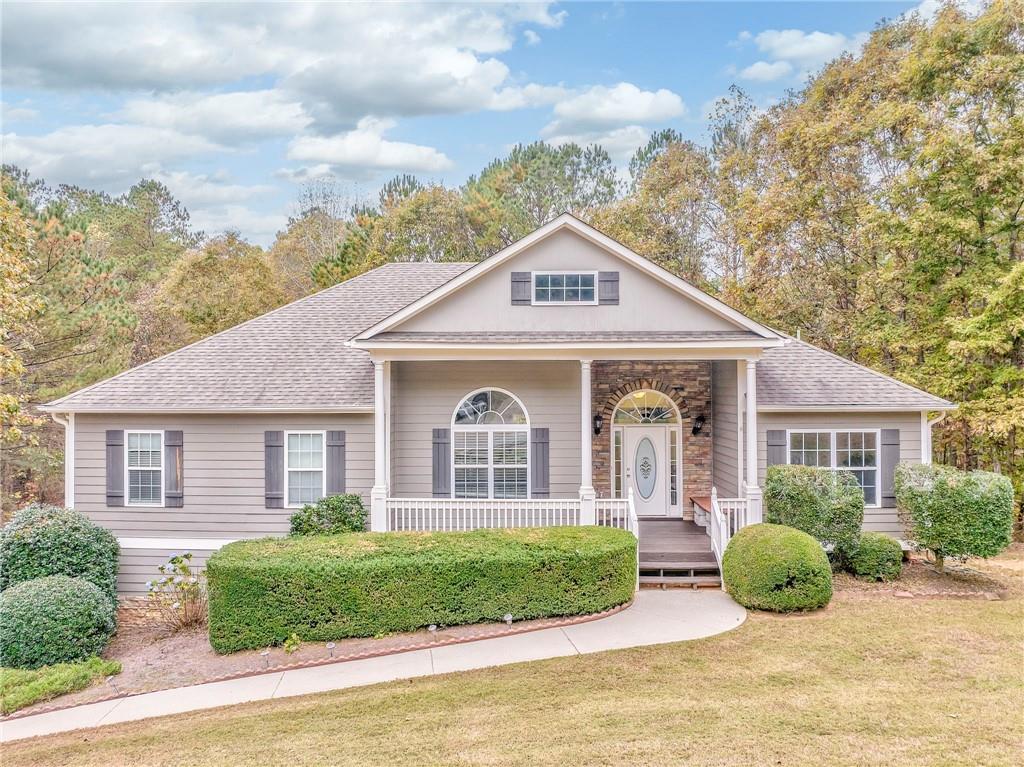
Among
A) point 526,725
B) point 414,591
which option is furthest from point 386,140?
point 526,725

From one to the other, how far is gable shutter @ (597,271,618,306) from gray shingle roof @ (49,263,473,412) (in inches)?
192

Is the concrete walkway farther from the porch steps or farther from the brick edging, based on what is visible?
the porch steps

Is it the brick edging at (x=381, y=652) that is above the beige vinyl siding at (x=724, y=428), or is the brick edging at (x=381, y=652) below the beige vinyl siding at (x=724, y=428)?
below

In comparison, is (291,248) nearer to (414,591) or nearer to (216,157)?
(216,157)

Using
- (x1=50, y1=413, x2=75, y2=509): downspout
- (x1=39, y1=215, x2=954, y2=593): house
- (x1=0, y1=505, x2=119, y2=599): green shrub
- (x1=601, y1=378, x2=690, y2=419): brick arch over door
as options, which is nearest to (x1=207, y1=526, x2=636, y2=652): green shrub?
(x1=39, y1=215, x2=954, y2=593): house

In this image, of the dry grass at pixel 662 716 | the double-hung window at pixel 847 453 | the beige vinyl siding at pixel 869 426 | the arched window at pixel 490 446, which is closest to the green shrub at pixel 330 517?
the arched window at pixel 490 446

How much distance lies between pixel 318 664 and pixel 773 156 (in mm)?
23456

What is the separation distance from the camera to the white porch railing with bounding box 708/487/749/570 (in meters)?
10.9

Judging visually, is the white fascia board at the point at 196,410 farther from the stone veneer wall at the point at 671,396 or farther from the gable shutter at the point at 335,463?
the stone veneer wall at the point at 671,396

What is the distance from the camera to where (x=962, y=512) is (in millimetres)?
10508

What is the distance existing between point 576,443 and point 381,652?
582 cm

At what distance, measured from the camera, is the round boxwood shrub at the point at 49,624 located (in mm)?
8625

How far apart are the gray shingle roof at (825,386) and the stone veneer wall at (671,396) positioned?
1.42m

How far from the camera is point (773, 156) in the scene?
23812 mm
